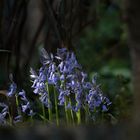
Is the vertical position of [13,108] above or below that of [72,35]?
below

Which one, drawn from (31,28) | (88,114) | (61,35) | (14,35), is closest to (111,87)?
(14,35)

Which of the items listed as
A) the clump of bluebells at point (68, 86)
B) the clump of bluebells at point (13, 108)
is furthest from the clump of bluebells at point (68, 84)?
the clump of bluebells at point (13, 108)

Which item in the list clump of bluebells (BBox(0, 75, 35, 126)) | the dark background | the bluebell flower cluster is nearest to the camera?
the dark background

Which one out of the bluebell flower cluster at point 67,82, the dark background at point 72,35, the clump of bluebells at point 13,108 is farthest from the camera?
the clump of bluebells at point 13,108

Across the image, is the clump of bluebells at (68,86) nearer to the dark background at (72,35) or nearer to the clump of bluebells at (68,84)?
the clump of bluebells at (68,84)

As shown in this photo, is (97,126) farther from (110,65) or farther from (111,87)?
(110,65)

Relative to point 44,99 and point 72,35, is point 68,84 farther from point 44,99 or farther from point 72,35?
point 72,35

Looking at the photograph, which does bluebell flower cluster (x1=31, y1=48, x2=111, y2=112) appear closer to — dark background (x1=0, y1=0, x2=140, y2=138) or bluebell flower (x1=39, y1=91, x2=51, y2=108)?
bluebell flower (x1=39, y1=91, x2=51, y2=108)

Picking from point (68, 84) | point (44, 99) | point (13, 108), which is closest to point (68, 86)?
point (68, 84)

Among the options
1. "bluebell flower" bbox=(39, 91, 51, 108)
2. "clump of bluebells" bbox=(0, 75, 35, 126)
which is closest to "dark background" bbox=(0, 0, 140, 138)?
"bluebell flower" bbox=(39, 91, 51, 108)
